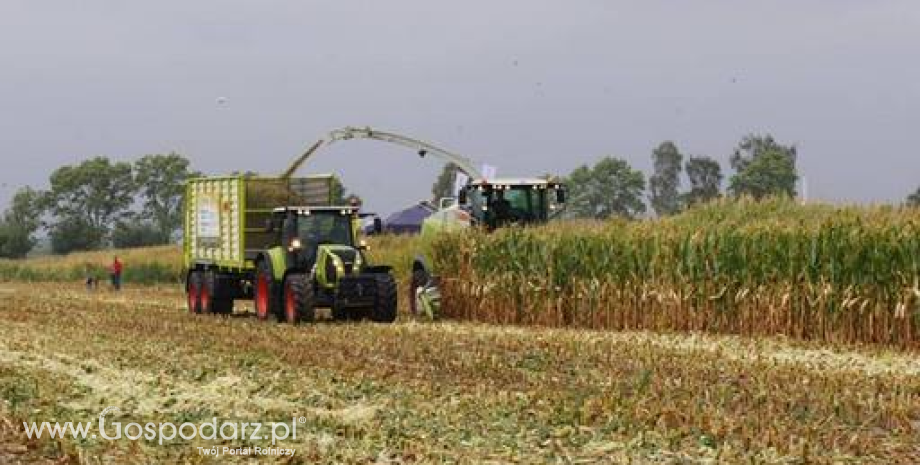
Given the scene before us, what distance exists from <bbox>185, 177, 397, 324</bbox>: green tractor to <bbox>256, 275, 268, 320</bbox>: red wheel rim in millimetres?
17

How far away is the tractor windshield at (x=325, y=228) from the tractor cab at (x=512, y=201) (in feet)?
10.1

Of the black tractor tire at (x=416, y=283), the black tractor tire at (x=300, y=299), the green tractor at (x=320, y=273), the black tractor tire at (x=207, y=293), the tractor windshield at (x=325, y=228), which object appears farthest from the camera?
the black tractor tire at (x=416, y=283)

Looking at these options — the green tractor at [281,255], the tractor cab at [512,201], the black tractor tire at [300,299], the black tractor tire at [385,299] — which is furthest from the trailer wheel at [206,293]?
the tractor cab at [512,201]

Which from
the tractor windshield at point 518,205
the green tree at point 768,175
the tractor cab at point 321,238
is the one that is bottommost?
the tractor cab at point 321,238

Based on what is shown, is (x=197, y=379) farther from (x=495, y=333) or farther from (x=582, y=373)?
(x=495, y=333)

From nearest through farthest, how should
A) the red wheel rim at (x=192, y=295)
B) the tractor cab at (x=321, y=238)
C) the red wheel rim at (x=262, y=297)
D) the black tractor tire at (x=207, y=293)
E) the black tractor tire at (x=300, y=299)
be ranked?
the black tractor tire at (x=300, y=299)
the tractor cab at (x=321, y=238)
the red wheel rim at (x=262, y=297)
the black tractor tire at (x=207, y=293)
the red wheel rim at (x=192, y=295)

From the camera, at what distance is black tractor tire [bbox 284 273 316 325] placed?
57.8ft

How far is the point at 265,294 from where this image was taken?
1906cm

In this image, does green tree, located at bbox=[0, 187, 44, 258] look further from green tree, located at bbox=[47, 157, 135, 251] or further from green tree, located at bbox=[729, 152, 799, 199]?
green tree, located at bbox=[729, 152, 799, 199]

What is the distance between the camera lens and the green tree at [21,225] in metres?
81.1

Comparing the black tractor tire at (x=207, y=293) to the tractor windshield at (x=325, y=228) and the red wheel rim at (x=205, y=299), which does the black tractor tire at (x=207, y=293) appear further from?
the tractor windshield at (x=325, y=228)

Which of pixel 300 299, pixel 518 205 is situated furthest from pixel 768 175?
pixel 300 299

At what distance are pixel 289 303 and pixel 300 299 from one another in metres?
0.52

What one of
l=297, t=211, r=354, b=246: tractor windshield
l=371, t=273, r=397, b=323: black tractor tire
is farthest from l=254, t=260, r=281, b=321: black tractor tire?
l=371, t=273, r=397, b=323: black tractor tire
